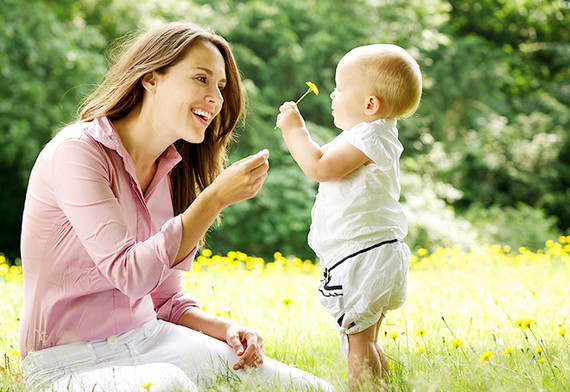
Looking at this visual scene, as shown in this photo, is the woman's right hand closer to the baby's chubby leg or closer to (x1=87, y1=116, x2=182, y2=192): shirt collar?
(x1=87, y1=116, x2=182, y2=192): shirt collar

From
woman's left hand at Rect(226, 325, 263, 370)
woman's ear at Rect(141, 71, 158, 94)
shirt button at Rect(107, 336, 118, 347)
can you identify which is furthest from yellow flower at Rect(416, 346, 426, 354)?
woman's ear at Rect(141, 71, 158, 94)

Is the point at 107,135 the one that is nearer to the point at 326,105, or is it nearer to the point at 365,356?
the point at 365,356

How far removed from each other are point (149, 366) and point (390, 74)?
4.02 ft

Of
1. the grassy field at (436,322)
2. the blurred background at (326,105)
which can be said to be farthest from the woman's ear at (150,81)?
the blurred background at (326,105)

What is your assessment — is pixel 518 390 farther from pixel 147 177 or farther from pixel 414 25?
pixel 414 25

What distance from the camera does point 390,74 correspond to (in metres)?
2.09

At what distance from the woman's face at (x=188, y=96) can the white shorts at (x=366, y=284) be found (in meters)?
0.70

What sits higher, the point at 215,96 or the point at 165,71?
the point at 165,71

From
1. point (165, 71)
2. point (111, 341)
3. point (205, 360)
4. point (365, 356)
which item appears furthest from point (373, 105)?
point (111, 341)

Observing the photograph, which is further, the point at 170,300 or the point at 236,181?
the point at 170,300

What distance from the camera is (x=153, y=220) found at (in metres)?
2.38

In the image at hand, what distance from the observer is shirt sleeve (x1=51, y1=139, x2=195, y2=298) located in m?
1.87

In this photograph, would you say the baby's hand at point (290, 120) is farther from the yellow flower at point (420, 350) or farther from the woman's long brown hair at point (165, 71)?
the yellow flower at point (420, 350)

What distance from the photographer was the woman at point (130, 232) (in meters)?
1.91
